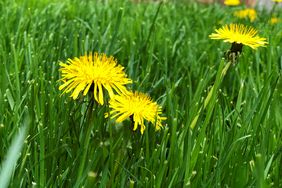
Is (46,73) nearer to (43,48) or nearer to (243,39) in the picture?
(43,48)

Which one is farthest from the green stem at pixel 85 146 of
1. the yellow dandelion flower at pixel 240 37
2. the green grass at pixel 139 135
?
the yellow dandelion flower at pixel 240 37

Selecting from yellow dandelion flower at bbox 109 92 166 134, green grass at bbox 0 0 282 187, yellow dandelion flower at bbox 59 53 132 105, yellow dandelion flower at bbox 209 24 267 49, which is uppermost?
yellow dandelion flower at bbox 209 24 267 49

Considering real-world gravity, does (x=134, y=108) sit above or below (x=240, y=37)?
below

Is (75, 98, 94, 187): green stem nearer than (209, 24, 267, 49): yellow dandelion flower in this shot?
Yes

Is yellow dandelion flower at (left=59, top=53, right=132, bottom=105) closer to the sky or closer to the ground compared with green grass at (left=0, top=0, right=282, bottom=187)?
closer to the sky

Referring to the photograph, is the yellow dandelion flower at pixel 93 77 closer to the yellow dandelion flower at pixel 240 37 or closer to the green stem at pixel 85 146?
the green stem at pixel 85 146

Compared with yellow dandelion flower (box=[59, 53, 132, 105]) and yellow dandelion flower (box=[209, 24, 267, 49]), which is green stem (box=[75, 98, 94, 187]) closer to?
yellow dandelion flower (box=[59, 53, 132, 105])

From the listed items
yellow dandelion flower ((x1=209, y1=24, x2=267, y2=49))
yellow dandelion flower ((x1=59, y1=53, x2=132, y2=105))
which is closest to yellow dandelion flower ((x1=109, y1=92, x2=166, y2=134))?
yellow dandelion flower ((x1=59, y1=53, x2=132, y2=105))

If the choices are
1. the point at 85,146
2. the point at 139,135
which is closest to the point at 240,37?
the point at 139,135

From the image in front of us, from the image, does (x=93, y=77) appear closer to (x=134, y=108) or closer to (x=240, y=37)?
(x=134, y=108)

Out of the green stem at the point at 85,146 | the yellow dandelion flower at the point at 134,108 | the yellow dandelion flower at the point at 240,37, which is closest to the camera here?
the green stem at the point at 85,146

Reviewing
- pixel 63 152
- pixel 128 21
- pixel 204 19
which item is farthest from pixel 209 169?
pixel 204 19

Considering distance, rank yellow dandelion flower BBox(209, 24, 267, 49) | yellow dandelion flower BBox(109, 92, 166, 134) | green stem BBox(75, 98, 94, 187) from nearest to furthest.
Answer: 1. green stem BBox(75, 98, 94, 187)
2. yellow dandelion flower BBox(109, 92, 166, 134)
3. yellow dandelion flower BBox(209, 24, 267, 49)
